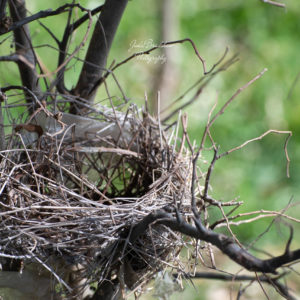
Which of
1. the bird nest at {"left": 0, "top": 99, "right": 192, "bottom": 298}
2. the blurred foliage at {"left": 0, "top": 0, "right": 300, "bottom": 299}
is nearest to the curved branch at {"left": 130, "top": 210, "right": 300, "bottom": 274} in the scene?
the bird nest at {"left": 0, "top": 99, "right": 192, "bottom": 298}

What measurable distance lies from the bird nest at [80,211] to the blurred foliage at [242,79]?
1.32 meters

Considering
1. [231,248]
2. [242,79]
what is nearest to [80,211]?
[231,248]

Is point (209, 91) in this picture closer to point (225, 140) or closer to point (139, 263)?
point (225, 140)

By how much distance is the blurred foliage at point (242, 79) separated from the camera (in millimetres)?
2555

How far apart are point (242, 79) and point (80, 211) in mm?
2221

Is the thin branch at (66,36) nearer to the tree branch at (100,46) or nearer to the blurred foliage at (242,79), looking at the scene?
the tree branch at (100,46)

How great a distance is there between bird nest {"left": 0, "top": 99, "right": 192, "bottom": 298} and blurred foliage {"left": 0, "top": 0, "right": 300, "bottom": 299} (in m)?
1.32

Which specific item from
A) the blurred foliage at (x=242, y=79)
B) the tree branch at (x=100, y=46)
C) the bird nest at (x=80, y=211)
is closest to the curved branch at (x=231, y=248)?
the bird nest at (x=80, y=211)

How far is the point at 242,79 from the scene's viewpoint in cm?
290

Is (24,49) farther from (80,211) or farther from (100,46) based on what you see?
(80,211)

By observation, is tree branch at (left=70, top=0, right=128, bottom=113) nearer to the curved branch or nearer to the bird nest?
the bird nest

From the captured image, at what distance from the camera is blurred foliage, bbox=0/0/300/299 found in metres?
2.55

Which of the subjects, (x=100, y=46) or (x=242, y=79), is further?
(x=242, y=79)

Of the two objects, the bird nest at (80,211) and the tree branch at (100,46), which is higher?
the tree branch at (100,46)
